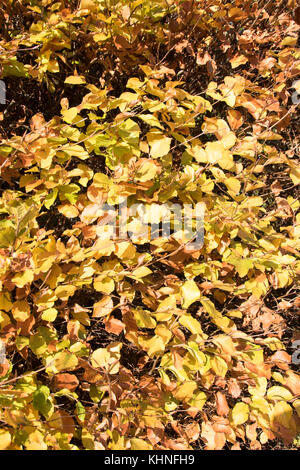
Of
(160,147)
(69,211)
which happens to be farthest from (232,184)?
(69,211)

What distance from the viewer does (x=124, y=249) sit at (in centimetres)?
110

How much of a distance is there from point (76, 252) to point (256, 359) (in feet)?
2.36

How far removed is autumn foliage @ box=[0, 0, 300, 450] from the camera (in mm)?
1062

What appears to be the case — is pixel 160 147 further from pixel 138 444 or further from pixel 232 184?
pixel 138 444

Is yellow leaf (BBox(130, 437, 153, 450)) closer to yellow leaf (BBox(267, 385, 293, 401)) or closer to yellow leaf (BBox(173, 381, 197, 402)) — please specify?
yellow leaf (BBox(173, 381, 197, 402))

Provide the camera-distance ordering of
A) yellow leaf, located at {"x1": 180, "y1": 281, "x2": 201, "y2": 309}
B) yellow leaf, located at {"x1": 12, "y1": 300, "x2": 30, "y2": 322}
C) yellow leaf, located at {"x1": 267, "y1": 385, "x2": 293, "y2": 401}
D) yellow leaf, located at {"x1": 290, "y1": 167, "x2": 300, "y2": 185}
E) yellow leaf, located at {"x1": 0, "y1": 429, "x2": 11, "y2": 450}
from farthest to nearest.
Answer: yellow leaf, located at {"x1": 290, "y1": 167, "x2": 300, "y2": 185}
yellow leaf, located at {"x1": 267, "y1": 385, "x2": 293, "y2": 401}
yellow leaf, located at {"x1": 180, "y1": 281, "x2": 201, "y2": 309}
yellow leaf, located at {"x1": 12, "y1": 300, "x2": 30, "y2": 322}
yellow leaf, located at {"x1": 0, "y1": 429, "x2": 11, "y2": 450}

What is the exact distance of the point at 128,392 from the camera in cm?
117

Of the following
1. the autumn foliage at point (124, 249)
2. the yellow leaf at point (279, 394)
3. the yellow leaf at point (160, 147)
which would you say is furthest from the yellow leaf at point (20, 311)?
the yellow leaf at point (279, 394)

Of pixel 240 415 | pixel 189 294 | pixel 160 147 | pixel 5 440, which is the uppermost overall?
pixel 160 147

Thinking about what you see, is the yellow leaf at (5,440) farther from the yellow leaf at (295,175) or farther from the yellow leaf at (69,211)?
the yellow leaf at (295,175)

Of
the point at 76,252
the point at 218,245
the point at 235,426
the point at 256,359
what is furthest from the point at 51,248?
the point at 235,426

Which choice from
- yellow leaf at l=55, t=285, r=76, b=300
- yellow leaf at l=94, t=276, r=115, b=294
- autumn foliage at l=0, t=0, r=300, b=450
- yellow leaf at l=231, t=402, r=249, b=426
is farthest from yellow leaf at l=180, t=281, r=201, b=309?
yellow leaf at l=231, t=402, r=249, b=426

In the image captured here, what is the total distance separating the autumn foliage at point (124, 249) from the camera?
106cm
